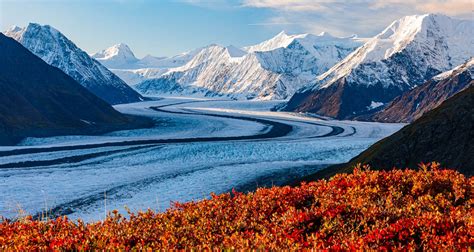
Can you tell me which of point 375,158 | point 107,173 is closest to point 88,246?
point 375,158

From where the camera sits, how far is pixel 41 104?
14412 cm

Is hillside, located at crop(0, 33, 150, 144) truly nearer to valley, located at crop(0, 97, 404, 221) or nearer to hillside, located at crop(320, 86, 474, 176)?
valley, located at crop(0, 97, 404, 221)

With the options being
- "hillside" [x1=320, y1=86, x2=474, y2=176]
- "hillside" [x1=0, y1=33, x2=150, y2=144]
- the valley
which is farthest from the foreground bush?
"hillside" [x1=0, y1=33, x2=150, y2=144]

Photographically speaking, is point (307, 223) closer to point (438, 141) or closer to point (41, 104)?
point (438, 141)

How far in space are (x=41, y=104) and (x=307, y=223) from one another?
148 meters

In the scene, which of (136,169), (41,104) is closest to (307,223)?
(136,169)

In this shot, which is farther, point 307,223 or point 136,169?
point 136,169

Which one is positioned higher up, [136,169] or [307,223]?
[307,223]

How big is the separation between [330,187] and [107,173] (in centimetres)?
5874

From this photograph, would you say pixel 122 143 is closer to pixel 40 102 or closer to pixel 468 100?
pixel 40 102

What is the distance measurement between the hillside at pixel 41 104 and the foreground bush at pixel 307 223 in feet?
351

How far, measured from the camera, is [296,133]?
136125mm

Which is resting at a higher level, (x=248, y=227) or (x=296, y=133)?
(x=248, y=227)

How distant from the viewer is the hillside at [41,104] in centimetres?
12119
